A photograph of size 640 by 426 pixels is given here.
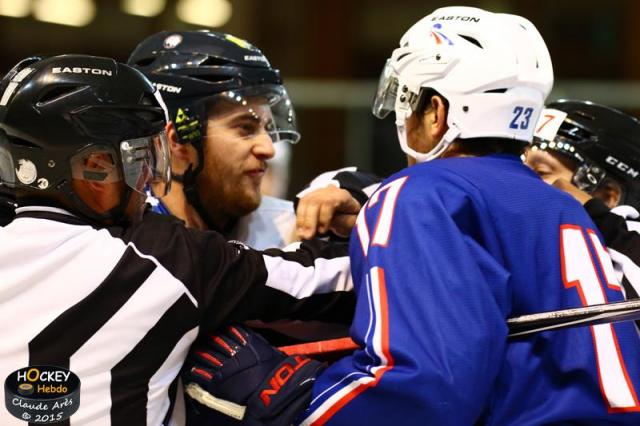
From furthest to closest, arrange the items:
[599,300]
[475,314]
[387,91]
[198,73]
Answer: [198,73] → [387,91] → [599,300] → [475,314]

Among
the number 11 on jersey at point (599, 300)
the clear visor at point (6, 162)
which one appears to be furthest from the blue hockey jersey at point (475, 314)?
the clear visor at point (6, 162)

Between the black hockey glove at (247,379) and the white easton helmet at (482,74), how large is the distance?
60cm

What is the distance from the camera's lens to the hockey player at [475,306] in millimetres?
2088

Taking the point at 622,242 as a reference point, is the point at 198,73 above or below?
above

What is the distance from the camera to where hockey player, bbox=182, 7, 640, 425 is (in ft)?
6.85

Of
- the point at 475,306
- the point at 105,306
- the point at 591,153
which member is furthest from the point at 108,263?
the point at 591,153

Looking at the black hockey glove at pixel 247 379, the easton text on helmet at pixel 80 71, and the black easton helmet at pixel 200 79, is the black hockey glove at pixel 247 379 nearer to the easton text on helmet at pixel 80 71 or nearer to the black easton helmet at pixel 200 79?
the easton text on helmet at pixel 80 71

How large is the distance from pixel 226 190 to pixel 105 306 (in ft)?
4.19

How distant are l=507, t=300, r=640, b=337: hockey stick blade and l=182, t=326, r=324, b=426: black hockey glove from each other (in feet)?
1.48

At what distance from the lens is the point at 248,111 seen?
3412mm

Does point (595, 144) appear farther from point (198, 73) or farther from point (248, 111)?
point (198, 73)

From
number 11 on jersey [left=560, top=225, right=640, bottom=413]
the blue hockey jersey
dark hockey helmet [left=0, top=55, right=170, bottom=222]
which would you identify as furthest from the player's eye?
number 11 on jersey [left=560, top=225, right=640, bottom=413]

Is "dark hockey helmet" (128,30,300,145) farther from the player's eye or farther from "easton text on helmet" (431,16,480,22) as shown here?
"easton text on helmet" (431,16,480,22)

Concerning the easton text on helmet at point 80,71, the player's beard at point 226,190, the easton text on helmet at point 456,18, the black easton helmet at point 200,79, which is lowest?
the player's beard at point 226,190
